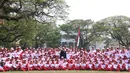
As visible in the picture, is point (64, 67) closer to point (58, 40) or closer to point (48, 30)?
point (48, 30)

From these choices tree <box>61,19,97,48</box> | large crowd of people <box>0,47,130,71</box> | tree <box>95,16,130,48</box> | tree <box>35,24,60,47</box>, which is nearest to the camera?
large crowd of people <box>0,47,130,71</box>

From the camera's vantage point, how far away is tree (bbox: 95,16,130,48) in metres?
56.8

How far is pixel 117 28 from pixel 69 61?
120ft

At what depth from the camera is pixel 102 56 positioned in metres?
21.4

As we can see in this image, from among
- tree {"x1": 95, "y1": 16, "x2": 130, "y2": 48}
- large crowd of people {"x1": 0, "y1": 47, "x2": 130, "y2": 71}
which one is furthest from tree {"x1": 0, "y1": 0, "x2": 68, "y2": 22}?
tree {"x1": 95, "y1": 16, "x2": 130, "y2": 48}

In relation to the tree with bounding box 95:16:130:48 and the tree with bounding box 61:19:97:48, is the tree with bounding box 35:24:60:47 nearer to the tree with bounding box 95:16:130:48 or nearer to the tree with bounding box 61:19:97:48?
the tree with bounding box 61:19:97:48

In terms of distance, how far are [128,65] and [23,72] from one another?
20.3ft

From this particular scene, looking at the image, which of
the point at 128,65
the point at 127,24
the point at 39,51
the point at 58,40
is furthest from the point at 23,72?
the point at 58,40

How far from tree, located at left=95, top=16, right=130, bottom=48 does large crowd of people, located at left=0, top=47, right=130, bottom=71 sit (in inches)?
1367

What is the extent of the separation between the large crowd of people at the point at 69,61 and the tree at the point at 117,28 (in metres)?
34.7

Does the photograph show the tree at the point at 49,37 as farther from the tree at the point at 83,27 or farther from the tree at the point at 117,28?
the tree at the point at 117,28

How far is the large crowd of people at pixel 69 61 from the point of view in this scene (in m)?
20.4

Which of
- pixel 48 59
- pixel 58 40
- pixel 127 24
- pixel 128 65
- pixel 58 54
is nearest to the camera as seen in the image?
pixel 128 65

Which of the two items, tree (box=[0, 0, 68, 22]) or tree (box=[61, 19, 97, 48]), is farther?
tree (box=[61, 19, 97, 48])
